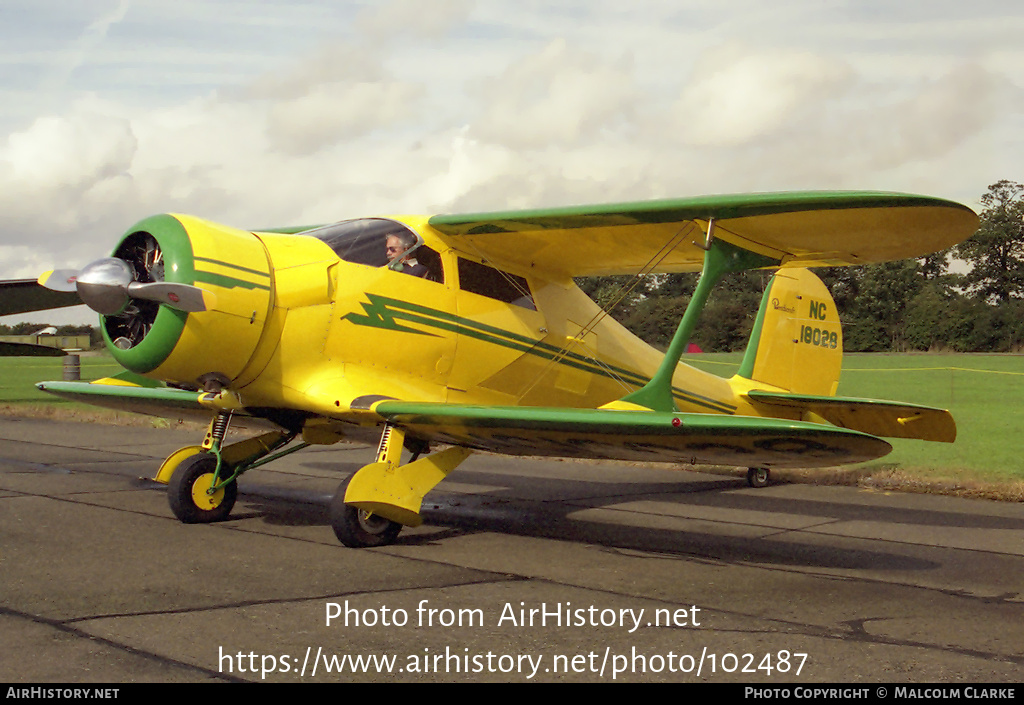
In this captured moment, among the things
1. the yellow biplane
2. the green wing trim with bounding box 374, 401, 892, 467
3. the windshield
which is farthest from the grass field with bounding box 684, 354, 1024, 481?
the windshield

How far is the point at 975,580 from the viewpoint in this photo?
6.18m

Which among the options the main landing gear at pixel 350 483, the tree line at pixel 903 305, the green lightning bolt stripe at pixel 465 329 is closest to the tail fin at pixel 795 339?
the green lightning bolt stripe at pixel 465 329

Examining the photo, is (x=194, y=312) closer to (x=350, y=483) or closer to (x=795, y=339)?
(x=350, y=483)

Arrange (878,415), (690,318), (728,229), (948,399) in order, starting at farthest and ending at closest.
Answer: (948,399)
(878,415)
(728,229)
(690,318)

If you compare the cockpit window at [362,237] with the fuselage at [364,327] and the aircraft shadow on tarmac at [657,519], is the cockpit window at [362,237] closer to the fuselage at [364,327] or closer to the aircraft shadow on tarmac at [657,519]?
the fuselage at [364,327]

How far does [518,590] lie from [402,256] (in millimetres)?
3033

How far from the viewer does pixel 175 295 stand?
20.8ft

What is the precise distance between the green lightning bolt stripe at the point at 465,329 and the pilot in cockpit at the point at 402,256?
0.27 m

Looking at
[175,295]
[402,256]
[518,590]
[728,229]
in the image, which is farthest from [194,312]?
[728,229]

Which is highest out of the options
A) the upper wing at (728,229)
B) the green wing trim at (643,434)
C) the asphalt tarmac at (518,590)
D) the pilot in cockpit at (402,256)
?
the upper wing at (728,229)

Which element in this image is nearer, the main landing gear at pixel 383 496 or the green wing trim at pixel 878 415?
the main landing gear at pixel 383 496

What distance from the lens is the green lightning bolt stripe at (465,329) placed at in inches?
287

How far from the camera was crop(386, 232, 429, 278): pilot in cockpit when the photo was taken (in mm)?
7461

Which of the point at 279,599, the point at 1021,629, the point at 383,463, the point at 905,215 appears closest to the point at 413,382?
the point at 383,463
